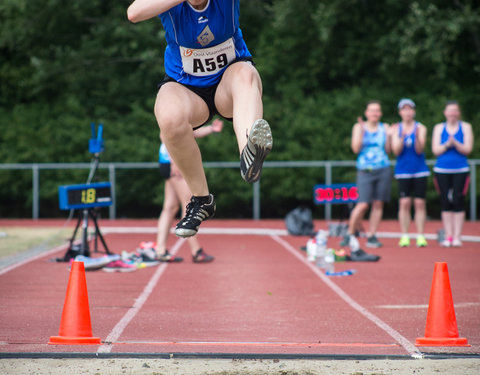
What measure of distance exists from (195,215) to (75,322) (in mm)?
1129

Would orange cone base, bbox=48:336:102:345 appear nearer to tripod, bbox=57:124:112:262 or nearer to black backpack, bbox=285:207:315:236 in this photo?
tripod, bbox=57:124:112:262

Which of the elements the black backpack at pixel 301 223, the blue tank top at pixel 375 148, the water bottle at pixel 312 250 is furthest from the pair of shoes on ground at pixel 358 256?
the black backpack at pixel 301 223

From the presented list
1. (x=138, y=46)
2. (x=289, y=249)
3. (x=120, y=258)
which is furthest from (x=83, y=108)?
(x=120, y=258)

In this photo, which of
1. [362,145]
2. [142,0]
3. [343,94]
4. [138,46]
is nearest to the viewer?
[142,0]

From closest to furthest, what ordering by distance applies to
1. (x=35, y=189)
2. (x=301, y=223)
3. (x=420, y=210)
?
1. (x=420, y=210)
2. (x=301, y=223)
3. (x=35, y=189)

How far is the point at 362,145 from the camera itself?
11156 mm

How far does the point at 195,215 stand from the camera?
4988 mm

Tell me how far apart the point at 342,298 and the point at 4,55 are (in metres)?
20.3

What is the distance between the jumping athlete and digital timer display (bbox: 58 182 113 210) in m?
4.45

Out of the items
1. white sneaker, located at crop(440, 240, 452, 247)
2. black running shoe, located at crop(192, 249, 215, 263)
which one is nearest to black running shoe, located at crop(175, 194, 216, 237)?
black running shoe, located at crop(192, 249, 215, 263)

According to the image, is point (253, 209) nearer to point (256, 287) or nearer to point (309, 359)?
point (256, 287)

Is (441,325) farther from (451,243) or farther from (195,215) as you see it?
(451,243)

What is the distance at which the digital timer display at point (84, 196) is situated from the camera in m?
9.11

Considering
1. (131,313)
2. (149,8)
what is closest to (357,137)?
(131,313)
